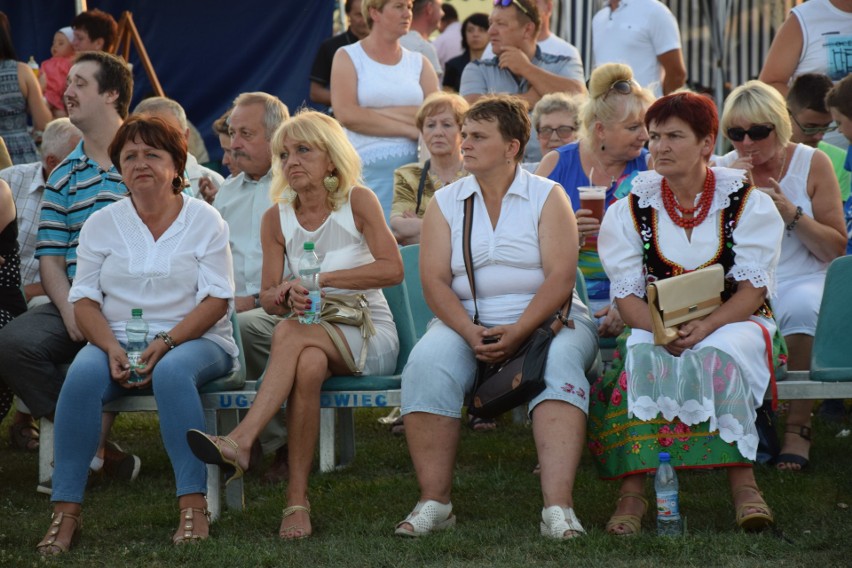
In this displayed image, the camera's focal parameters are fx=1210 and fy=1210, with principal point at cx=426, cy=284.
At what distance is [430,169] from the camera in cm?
648

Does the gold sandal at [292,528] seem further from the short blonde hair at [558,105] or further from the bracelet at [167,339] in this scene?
the short blonde hair at [558,105]

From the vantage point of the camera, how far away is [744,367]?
174 inches

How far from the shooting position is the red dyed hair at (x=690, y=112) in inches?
187

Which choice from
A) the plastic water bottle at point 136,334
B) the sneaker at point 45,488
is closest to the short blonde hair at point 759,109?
the plastic water bottle at point 136,334

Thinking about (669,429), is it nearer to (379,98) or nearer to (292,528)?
(292,528)

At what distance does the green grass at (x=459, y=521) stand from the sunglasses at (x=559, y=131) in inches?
68.4

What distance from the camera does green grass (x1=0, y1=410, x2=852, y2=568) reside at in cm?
414

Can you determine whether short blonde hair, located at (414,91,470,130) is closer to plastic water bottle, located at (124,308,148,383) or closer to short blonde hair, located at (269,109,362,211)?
short blonde hair, located at (269,109,362,211)

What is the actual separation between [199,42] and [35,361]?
18.3ft

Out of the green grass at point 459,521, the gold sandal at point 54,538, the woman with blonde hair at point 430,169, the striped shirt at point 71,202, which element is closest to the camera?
the green grass at point 459,521

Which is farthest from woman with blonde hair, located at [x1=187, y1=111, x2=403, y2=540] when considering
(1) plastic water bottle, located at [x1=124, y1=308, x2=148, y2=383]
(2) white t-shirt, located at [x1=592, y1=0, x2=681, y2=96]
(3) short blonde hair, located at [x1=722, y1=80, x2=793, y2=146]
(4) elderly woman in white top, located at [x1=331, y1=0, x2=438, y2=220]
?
(2) white t-shirt, located at [x1=592, y1=0, x2=681, y2=96]

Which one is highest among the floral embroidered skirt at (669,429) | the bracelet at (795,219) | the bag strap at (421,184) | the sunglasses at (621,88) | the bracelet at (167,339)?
the sunglasses at (621,88)

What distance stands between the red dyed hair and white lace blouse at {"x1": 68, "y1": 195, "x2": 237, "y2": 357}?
6.09ft

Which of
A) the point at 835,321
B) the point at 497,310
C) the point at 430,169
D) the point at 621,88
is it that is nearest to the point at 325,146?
the point at 497,310
